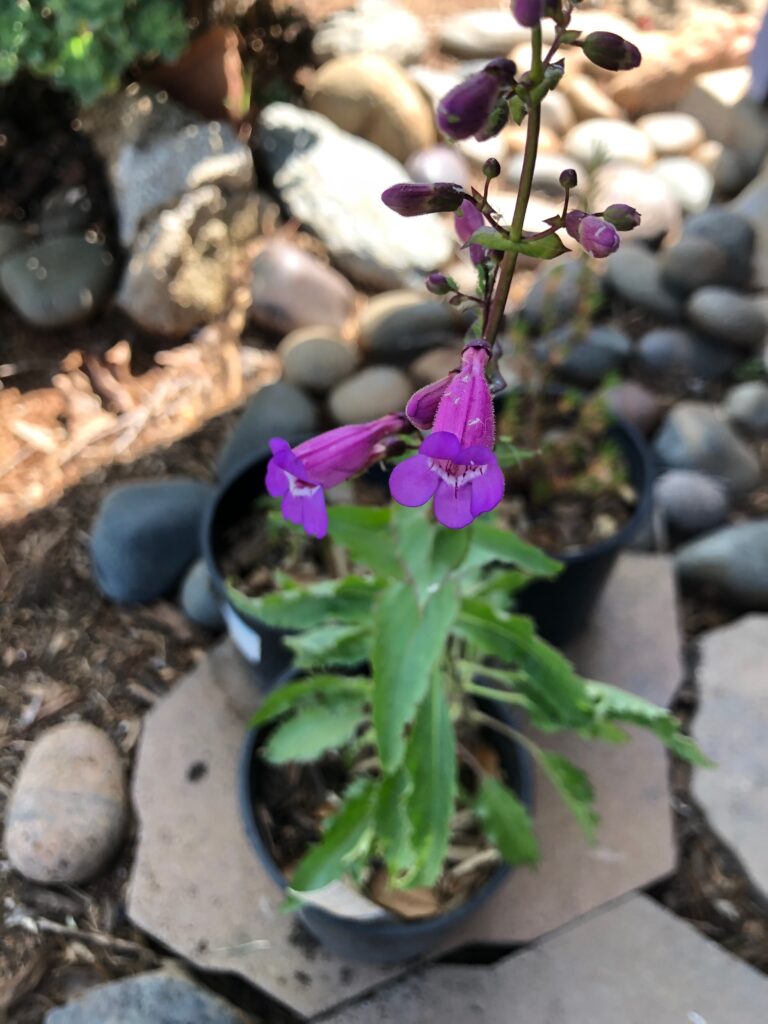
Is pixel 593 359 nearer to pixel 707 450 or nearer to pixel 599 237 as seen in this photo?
pixel 707 450

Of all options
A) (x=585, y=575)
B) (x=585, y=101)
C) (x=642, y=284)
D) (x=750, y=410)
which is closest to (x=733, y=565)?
(x=585, y=575)

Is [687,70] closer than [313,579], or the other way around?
[313,579]

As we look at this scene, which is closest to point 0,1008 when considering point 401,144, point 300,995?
point 300,995

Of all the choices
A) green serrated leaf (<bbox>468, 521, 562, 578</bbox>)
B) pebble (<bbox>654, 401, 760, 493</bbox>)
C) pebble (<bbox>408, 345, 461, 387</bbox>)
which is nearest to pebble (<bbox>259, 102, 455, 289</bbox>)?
pebble (<bbox>408, 345, 461, 387</bbox>)

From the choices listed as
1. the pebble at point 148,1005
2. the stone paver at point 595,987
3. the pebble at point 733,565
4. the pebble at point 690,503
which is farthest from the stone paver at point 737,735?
the pebble at point 148,1005

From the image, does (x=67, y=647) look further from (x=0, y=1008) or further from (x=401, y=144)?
(x=401, y=144)

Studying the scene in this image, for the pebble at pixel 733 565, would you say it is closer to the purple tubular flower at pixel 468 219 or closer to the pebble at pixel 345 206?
the pebble at pixel 345 206
